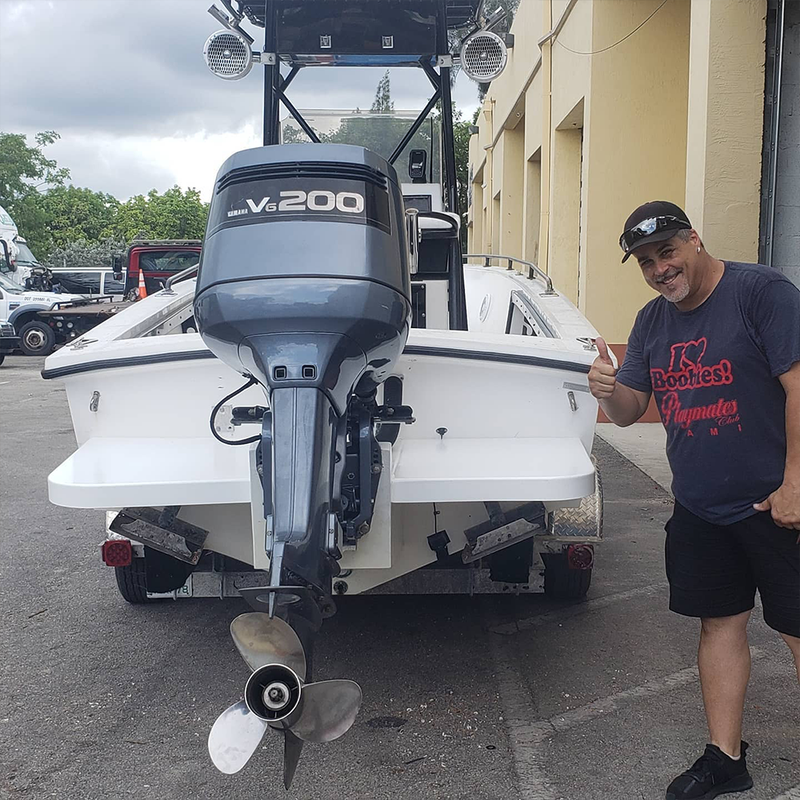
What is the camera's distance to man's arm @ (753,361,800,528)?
258 cm

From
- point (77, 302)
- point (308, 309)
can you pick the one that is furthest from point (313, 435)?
point (77, 302)

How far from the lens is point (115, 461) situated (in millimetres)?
3074

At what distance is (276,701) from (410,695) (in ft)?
5.12

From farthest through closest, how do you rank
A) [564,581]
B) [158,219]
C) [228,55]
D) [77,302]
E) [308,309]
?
[158,219] → [77,302] → [228,55] → [564,581] → [308,309]

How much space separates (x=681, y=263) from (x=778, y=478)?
0.70m

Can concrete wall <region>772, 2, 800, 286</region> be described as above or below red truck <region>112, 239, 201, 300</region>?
above

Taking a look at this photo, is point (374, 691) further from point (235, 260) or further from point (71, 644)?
point (235, 260)

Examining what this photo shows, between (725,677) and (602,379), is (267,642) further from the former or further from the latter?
(725,677)

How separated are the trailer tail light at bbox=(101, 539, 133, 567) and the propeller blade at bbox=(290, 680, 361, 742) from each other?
73.8 inches

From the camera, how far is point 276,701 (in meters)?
2.09

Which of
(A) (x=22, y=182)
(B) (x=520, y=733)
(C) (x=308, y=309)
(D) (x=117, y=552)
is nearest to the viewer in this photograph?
(C) (x=308, y=309)

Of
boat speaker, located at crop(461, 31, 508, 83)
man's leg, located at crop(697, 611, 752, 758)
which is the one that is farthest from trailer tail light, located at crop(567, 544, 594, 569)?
boat speaker, located at crop(461, 31, 508, 83)

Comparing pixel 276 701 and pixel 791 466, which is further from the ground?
pixel 791 466

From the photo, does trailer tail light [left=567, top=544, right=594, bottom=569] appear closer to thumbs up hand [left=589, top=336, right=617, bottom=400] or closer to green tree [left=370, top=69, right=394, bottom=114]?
thumbs up hand [left=589, top=336, right=617, bottom=400]
